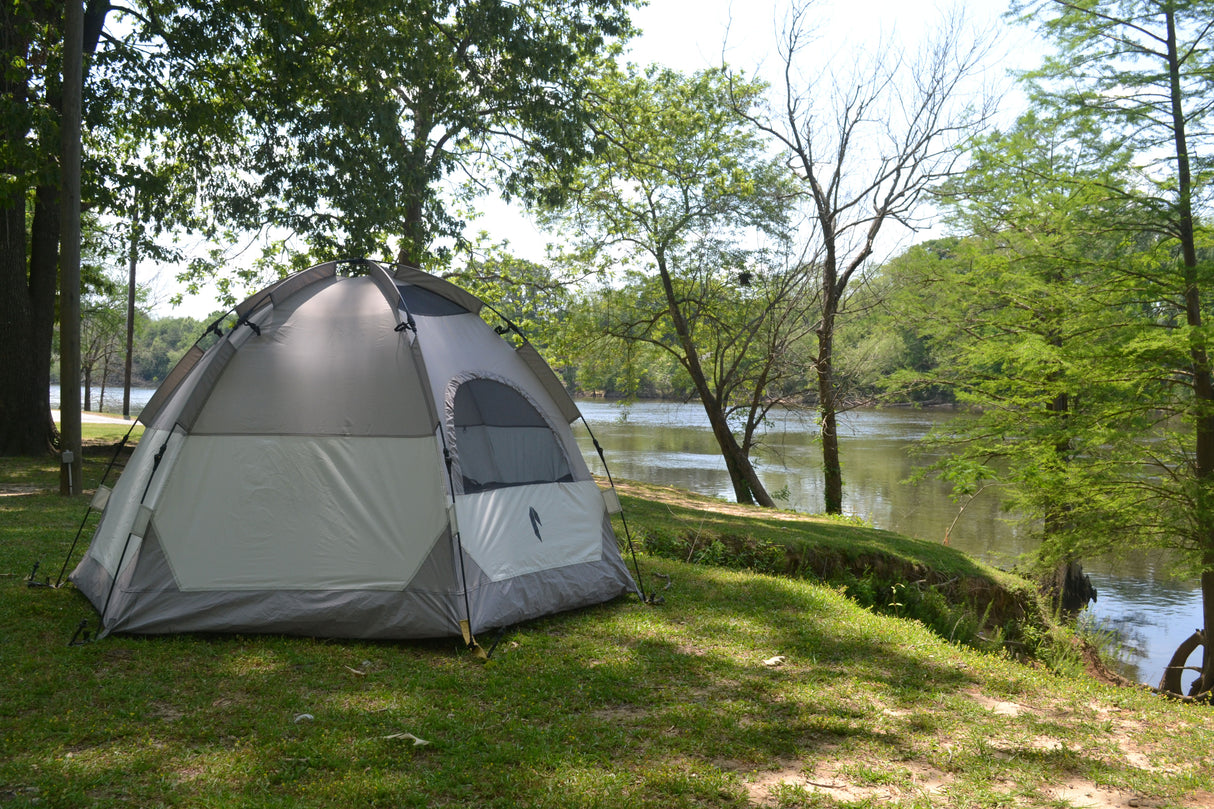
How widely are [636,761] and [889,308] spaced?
13.8 meters

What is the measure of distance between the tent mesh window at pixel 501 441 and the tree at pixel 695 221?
956 centimetres

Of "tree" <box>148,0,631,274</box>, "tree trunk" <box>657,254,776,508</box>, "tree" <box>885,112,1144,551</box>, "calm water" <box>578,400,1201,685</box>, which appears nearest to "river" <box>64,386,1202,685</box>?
"calm water" <box>578,400,1201,685</box>

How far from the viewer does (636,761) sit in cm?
358

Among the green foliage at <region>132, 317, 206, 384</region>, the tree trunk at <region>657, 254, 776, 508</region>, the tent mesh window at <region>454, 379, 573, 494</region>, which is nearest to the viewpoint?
the tent mesh window at <region>454, 379, 573, 494</region>

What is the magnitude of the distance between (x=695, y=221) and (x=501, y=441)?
426 inches

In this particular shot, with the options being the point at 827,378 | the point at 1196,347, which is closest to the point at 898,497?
the point at 827,378

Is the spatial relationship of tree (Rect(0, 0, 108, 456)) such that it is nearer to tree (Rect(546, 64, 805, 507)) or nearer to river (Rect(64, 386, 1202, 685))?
tree (Rect(546, 64, 805, 507))

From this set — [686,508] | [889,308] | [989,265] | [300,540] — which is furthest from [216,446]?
[889,308]

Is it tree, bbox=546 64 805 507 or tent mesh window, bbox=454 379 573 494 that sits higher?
tree, bbox=546 64 805 507

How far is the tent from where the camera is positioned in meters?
4.97

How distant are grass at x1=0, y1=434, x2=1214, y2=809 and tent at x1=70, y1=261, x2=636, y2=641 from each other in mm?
230

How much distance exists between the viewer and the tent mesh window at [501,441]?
5625 mm

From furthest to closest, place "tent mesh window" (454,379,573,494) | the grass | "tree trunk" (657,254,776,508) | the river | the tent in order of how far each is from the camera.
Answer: "tree trunk" (657,254,776,508) → the river → "tent mesh window" (454,379,573,494) → the tent → the grass

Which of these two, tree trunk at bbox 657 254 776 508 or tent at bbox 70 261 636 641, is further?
tree trunk at bbox 657 254 776 508
